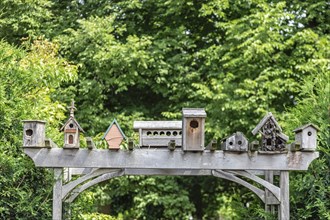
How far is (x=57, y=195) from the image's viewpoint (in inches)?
231

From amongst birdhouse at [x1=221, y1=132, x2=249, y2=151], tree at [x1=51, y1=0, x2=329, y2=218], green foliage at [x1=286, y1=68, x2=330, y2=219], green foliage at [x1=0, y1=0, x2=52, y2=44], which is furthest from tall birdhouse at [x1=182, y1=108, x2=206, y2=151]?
green foliage at [x1=0, y1=0, x2=52, y2=44]

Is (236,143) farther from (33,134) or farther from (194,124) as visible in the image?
(33,134)

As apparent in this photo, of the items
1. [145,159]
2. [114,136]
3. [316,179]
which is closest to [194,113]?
[145,159]

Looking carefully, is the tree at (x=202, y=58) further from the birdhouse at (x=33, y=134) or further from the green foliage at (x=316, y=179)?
the birdhouse at (x=33, y=134)

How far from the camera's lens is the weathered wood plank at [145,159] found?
5.77 meters

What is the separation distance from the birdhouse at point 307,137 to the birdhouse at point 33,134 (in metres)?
2.55

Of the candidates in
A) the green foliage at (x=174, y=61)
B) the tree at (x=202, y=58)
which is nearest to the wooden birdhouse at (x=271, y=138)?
the green foliage at (x=174, y=61)

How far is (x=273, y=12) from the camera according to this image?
10.8m

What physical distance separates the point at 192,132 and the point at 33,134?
5.12ft

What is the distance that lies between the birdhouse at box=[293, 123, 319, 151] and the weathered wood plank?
0.42 metres

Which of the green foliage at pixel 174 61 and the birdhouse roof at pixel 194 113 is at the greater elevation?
the green foliage at pixel 174 61

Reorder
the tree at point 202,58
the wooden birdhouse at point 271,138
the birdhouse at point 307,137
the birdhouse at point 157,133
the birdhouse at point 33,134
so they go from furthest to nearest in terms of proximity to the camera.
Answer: the tree at point 202,58 → the birdhouse at point 157,133 → the wooden birdhouse at point 271,138 → the birdhouse at point 307,137 → the birdhouse at point 33,134

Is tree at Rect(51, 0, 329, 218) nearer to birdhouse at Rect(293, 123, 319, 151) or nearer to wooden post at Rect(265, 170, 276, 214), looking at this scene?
wooden post at Rect(265, 170, 276, 214)

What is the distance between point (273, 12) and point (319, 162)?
15.1 feet
